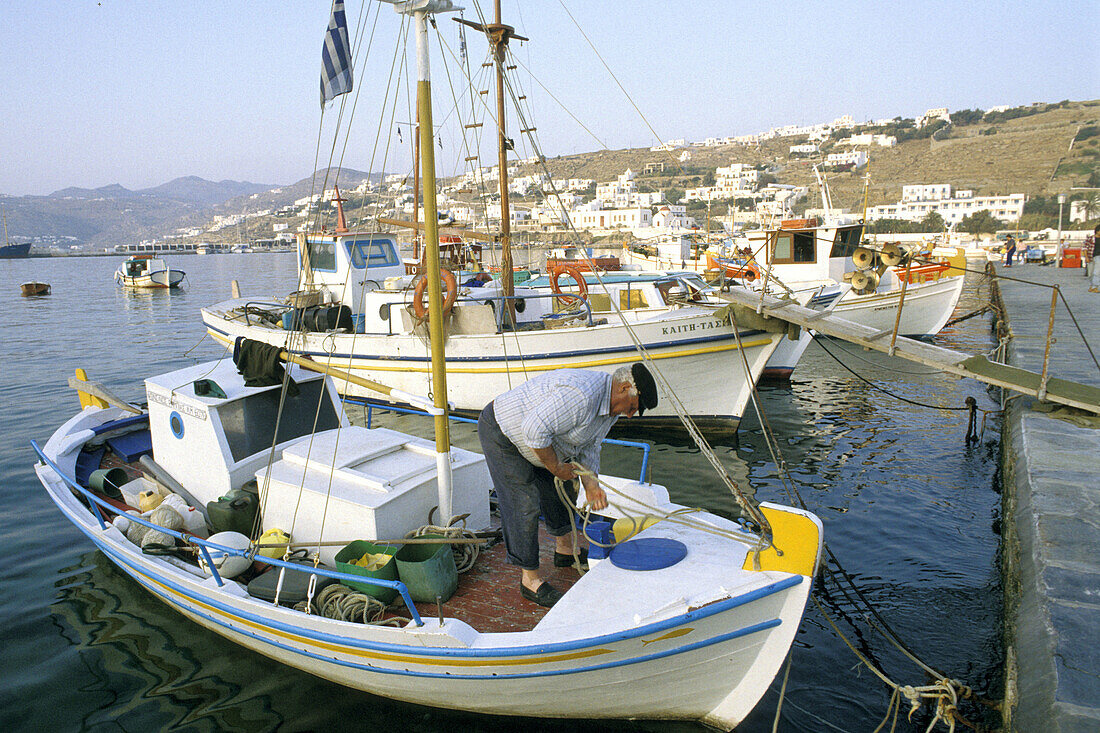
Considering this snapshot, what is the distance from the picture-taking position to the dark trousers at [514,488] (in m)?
4.42

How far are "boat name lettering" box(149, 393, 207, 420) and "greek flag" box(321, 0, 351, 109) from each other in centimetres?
327

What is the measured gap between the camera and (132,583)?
700cm

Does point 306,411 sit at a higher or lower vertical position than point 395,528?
higher

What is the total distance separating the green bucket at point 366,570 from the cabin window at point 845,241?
65.5ft

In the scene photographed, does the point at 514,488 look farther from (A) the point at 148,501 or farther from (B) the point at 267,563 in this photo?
(A) the point at 148,501

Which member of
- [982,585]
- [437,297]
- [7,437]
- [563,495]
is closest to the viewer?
[563,495]

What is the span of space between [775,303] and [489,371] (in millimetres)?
5603

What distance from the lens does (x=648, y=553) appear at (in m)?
4.43

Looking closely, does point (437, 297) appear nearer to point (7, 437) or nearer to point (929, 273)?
point (7, 437)

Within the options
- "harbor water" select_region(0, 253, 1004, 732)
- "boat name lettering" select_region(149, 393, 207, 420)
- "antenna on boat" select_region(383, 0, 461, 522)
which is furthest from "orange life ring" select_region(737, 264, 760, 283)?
"boat name lettering" select_region(149, 393, 207, 420)

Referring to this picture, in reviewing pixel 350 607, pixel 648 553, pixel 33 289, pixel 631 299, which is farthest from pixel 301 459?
pixel 33 289

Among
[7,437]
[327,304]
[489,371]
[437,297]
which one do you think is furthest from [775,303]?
[7,437]

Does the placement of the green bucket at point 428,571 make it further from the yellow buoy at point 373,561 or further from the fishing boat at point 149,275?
the fishing boat at point 149,275

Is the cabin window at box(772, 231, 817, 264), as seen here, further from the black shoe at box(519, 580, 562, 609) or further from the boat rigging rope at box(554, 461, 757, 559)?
the black shoe at box(519, 580, 562, 609)
